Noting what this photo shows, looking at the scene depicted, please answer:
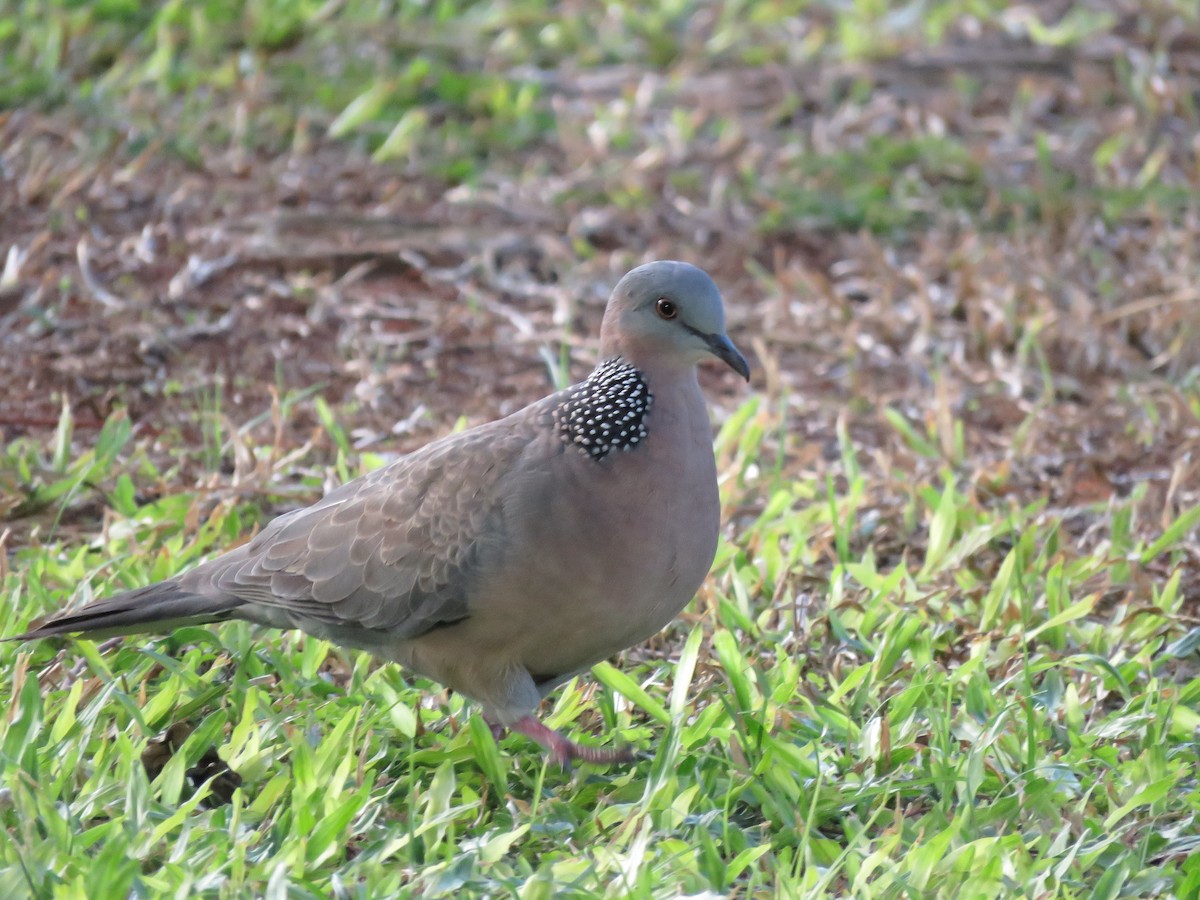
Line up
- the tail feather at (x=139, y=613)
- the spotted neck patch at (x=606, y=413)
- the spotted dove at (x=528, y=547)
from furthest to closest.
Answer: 1. the tail feather at (x=139, y=613)
2. the spotted neck patch at (x=606, y=413)
3. the spotted dove at (x=528, y=547)

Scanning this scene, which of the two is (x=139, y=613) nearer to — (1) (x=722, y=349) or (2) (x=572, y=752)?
(2) (x=572, y=752)

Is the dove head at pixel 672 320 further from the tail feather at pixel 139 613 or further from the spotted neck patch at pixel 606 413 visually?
the tail feather at pixel 139 613

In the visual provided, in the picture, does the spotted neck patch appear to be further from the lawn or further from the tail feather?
the tail feather

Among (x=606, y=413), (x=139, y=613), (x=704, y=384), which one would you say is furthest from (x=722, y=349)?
(x=704, y=384)

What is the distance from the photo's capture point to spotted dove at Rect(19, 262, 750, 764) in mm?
3432

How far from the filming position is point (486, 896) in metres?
3.04

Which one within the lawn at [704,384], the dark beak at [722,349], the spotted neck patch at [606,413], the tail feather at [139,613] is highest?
the dark beak at [722,349]

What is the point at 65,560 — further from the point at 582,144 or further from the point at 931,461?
the point at 582,144

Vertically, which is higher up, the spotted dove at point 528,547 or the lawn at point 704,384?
the spotted dove at point 528,547

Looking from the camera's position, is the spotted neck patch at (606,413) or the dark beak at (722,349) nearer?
the spotted neck patch at (606,413)

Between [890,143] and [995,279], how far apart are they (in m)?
1.28

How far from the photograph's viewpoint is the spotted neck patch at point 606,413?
139 inches

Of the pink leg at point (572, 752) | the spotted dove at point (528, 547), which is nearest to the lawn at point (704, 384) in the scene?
the pink leg at point (572, 752)

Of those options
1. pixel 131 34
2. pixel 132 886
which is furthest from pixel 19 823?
pixel 131 34
